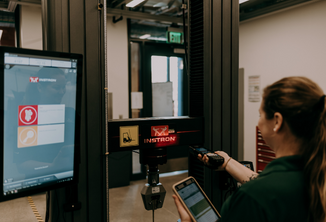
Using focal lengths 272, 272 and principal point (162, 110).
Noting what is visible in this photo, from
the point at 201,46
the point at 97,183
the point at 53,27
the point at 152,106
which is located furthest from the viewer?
the point at 152,106

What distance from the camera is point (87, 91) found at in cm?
105

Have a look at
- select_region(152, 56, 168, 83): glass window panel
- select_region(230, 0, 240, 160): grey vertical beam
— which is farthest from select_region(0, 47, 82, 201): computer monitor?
select_region(152, 56, 168, 83): glass window panel

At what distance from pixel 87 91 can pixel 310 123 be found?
2.52 feet

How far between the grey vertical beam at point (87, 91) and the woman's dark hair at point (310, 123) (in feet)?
2.16

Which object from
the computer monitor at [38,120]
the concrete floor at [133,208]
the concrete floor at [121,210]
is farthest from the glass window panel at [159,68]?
the computer monitor at [38,120]

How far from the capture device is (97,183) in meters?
1.09

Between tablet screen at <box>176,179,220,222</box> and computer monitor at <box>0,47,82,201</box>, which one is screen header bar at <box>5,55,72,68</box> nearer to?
computer monitor at <box>0,47,82,201</box>

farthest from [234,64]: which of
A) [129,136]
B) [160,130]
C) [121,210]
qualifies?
[121,210]

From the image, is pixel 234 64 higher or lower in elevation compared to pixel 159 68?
lower

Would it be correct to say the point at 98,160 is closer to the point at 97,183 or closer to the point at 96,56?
the point at 97,183

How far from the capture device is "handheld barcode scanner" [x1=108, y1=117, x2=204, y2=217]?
3.76 ft

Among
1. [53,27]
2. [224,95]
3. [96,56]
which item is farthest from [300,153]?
[53,27]

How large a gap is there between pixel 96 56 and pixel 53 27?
0.60ft

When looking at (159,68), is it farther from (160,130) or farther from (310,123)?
(310,123)
